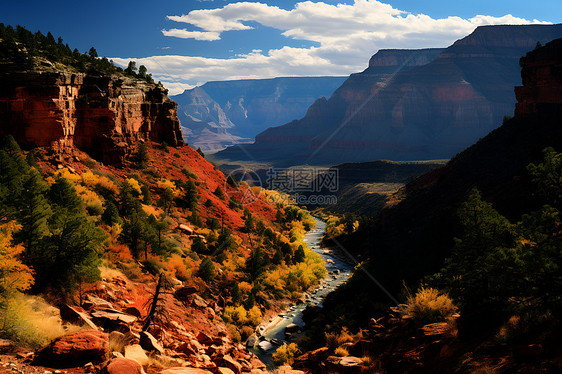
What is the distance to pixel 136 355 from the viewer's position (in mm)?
12016

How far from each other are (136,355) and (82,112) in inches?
1390

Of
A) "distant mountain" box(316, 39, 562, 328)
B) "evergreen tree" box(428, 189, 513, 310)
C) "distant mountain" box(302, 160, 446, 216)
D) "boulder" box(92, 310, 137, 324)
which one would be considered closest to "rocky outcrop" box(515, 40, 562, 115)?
"distant mountain" box(316, 39, 562, 328)

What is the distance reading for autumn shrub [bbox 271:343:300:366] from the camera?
2344 centimetres

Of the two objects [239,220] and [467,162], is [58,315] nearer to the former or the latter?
[239,220]

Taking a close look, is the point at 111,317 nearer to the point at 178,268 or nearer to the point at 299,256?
the point at 178,268

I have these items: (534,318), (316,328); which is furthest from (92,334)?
(316,328)

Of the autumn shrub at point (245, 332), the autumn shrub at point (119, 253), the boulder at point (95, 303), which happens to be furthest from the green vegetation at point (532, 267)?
the autumn shrub at point (119, 253)

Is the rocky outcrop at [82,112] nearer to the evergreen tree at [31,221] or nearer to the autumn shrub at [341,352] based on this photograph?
the evergreen tree at [31,221]

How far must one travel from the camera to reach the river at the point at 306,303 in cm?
2663

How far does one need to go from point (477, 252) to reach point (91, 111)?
40486mm

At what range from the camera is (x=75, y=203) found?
2459 centimetres

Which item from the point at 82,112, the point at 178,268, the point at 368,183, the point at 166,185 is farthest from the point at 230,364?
the point at 368,183

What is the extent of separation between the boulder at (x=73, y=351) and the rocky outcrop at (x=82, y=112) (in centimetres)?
3012

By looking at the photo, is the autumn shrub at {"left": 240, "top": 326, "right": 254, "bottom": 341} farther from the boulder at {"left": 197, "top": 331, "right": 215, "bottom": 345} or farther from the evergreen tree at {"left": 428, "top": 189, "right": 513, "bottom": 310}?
the evergreen tree at {"left": 428, "top": 189, "right": 513, "bottom": 310}
